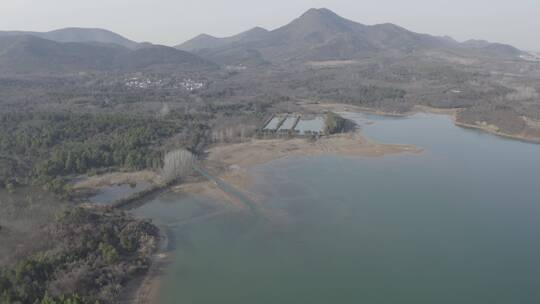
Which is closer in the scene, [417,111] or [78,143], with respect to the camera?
[78,143]

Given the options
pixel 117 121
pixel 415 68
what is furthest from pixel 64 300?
pixel 415 68

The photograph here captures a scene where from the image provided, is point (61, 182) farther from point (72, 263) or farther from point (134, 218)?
point (72, 263)

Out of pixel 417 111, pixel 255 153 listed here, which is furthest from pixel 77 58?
pixel 255 153

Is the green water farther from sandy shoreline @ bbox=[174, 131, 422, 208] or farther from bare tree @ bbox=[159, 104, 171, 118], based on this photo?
bare tree @ bbox=[159, 104, 171, 118]

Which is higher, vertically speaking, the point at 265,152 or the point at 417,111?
the point at 417,111

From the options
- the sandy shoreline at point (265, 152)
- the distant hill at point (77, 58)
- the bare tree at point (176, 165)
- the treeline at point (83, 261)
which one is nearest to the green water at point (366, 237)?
the sandy shoreline at point (265, 152)

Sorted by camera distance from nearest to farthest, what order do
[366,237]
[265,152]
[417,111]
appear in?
[366,237]
[265,152]
[417,111]

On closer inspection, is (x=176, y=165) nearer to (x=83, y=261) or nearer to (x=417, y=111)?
(x=83, y=261)
